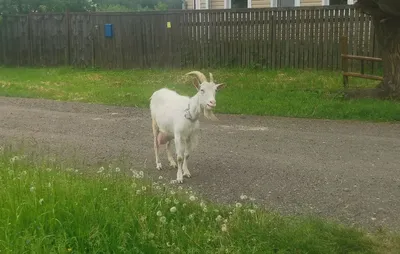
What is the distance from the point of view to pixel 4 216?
17.8ft

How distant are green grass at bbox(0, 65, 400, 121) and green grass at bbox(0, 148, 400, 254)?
6.68 m

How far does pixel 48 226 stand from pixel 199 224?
1341mm

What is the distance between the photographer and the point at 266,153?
9117 millimetres

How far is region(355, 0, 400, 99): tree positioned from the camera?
12984 millimetres

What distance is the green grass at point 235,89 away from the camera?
12.4 m

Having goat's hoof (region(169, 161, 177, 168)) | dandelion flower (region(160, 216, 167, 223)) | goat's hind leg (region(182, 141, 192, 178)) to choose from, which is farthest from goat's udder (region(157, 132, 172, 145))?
dandelion flower (region(160, 216, 167, 223))

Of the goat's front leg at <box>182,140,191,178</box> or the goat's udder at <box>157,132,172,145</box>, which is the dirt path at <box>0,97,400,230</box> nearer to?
the goat's front leg at <box>182,140,191,178</box>

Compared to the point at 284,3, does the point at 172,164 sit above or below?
below

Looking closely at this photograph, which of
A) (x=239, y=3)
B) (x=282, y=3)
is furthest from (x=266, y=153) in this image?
(x=239, y=3)

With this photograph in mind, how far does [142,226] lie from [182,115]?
2662 mm

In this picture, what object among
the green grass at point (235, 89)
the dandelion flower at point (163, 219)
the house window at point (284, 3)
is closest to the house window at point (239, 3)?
the house window at point (284, 3)

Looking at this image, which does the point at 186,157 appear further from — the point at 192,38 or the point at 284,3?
the point at 284,3

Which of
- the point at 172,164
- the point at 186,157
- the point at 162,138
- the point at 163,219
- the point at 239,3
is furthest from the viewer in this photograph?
the point at 239,3

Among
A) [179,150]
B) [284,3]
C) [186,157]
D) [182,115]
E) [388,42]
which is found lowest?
[186,157]
